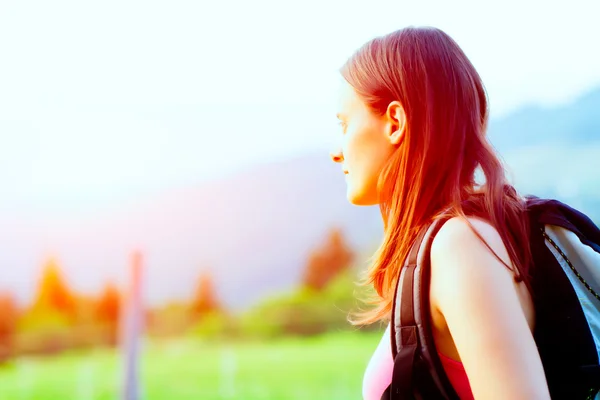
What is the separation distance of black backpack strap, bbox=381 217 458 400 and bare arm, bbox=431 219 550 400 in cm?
1

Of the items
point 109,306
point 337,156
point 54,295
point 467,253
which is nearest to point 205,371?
point 109,306

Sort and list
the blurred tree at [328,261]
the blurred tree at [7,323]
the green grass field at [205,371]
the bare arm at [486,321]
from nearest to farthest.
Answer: the bare arm at [486,321]
the green grass field at [205,371]
the blurred tree at [7,323]
the blurred tree at [328,261]

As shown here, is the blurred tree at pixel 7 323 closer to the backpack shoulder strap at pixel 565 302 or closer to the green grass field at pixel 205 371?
the green grass field at pixel 205 371

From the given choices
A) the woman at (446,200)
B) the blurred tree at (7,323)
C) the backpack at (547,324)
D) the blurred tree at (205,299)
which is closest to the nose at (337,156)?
the woman at (446,200)

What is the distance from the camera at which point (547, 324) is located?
2.00ft

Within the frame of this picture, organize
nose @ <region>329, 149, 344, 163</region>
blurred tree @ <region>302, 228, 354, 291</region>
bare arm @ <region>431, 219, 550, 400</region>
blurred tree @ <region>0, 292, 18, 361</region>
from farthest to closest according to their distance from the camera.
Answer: blurred tree @ <region>302, 228, 354, 291</region> < blurred tree @ <region>0, 292, 18, 361</region> < nose @ <region>329, 149, 344, 163</region> < bare arm @ <region>431, 219, 550, 400</region>

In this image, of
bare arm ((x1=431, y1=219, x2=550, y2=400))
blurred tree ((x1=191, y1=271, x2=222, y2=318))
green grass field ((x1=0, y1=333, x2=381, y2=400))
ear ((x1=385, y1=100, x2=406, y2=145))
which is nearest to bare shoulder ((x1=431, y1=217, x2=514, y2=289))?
bare arm ((x1=431, y1=219, x2=550, y2=400))

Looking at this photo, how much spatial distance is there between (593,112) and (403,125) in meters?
4.55

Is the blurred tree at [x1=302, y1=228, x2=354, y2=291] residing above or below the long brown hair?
above

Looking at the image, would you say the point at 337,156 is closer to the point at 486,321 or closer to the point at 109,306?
the point at 486,321

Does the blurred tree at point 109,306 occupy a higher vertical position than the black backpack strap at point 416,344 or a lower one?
higher

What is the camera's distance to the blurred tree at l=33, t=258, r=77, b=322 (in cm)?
513

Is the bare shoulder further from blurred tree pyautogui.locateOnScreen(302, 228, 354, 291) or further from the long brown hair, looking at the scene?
blurred tree pyautogui.locateOnScreen(302, 228, 354, 291)

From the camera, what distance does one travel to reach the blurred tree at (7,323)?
5.14 metres
